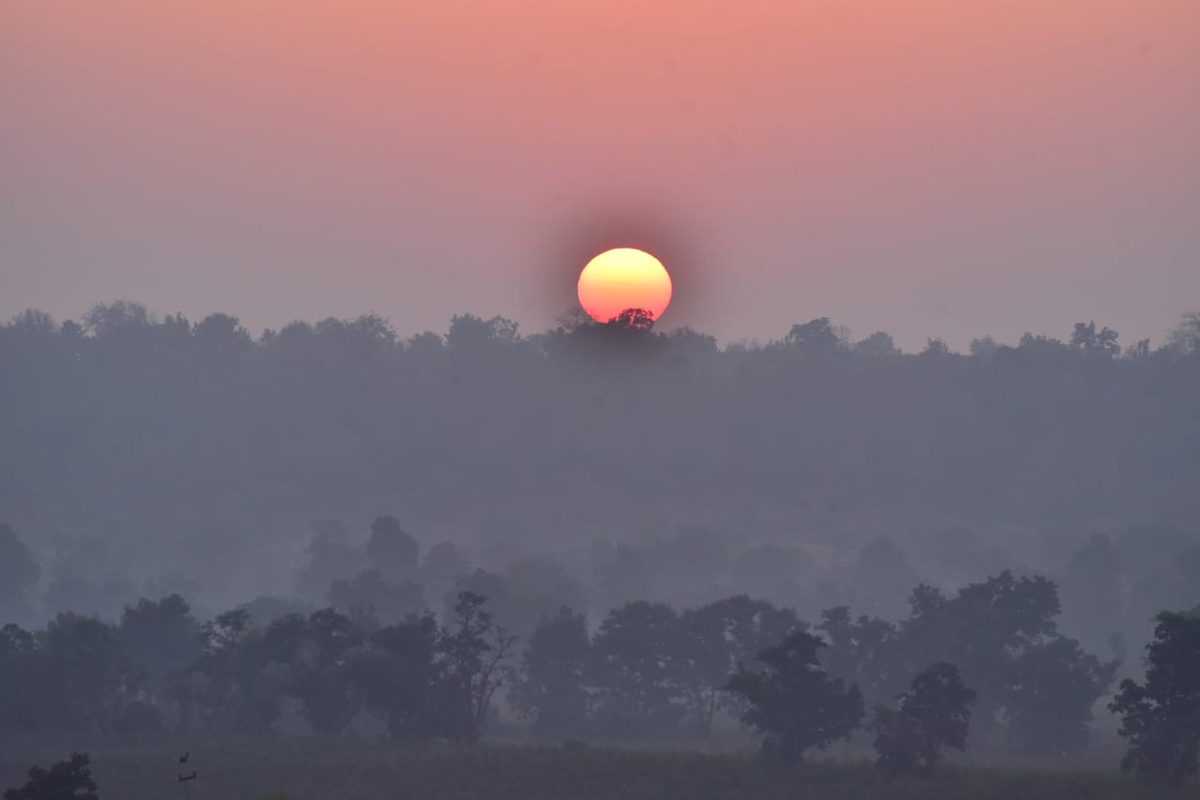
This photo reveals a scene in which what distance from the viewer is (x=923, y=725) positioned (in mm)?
78062

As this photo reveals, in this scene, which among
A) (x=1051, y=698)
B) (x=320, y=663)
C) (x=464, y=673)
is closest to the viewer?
(x=320, y=663)

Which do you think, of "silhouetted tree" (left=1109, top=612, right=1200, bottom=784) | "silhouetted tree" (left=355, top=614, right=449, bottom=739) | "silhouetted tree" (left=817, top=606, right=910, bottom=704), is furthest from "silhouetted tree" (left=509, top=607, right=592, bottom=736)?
"silhouetted tree" (left=1109, top=612, right=1200, bottom=784)

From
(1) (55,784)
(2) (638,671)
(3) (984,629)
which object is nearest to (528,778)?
(1) (55,784)

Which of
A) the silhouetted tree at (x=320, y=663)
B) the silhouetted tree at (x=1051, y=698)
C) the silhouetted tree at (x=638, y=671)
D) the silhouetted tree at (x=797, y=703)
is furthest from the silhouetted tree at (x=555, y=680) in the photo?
the silhouetted tree at (x=1051, y=698)

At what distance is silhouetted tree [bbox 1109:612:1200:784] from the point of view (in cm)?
7600

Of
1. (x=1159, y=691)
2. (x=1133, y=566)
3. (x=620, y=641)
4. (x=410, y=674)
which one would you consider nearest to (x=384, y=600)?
(x=620, y=641)

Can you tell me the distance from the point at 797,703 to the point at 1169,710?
18.9 meters

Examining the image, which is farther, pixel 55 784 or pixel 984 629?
pixel 984 629

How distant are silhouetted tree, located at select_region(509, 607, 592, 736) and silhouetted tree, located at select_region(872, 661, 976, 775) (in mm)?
30449

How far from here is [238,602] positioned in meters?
199

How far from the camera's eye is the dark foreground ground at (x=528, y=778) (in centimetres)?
7262

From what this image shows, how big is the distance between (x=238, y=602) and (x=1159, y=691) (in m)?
144

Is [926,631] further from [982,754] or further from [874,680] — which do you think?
[982,754]

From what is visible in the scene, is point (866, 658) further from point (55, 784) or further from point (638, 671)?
point (55, 784)
